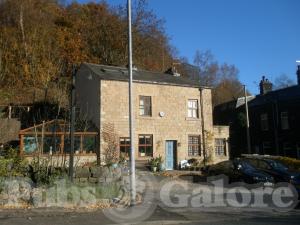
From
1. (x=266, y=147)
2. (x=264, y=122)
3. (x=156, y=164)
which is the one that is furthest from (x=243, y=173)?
(x=264, y=122)

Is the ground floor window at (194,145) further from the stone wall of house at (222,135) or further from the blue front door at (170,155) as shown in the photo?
the stone wall of house at (222,135)

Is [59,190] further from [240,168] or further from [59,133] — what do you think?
[59,133]

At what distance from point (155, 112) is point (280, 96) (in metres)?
14.9

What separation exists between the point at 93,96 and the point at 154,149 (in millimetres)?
5667

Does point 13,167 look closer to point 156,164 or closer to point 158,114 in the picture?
point 156,164

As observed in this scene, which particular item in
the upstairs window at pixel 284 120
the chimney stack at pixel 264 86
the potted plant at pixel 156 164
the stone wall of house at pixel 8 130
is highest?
the chimney stack at pixel 264 86

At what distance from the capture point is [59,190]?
14.9 m

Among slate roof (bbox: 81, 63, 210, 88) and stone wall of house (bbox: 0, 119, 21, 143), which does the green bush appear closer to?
stone wall of house (bbox: 0, 119, 21, 143)

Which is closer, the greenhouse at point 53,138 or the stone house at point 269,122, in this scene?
the greenhouse at point 53,138

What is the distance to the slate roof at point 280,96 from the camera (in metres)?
39.2

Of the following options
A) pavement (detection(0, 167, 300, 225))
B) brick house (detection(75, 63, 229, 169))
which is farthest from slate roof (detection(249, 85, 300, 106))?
pavement (detection(0, 167, 300, 225))

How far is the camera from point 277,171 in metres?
21.1

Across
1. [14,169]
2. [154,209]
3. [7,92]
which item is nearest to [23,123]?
[7,92]

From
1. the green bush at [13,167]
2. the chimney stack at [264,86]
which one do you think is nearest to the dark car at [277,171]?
the green bush at [13,167]
